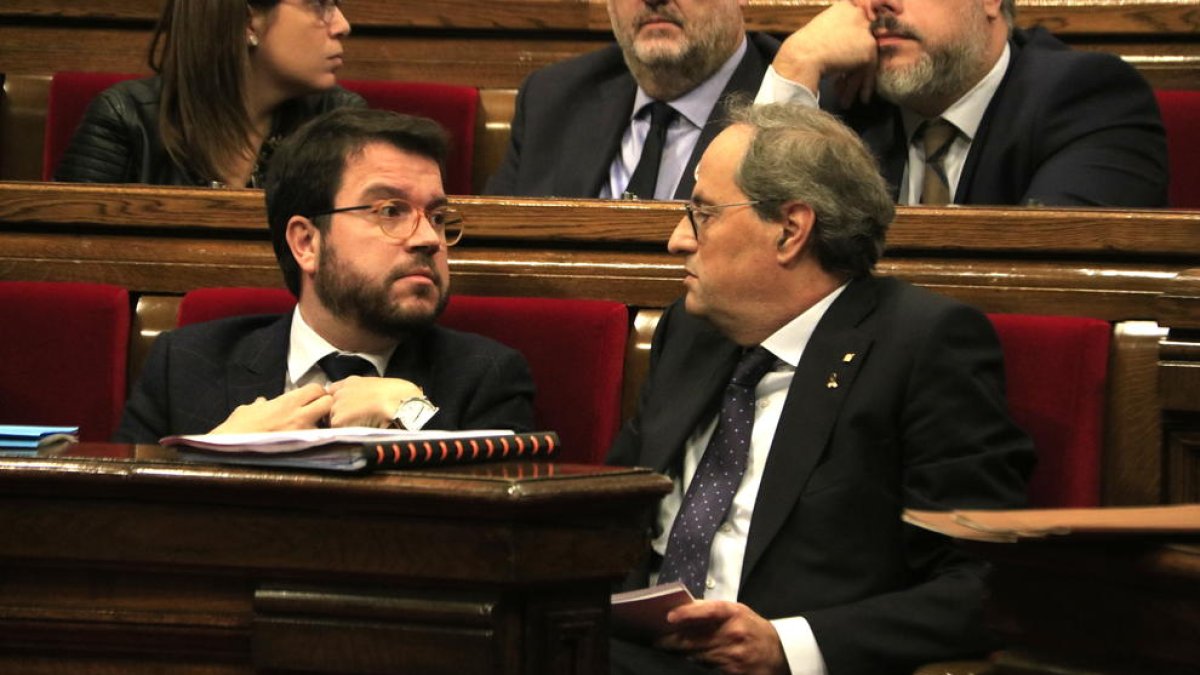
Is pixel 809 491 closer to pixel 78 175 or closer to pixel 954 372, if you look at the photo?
pixel 954 372

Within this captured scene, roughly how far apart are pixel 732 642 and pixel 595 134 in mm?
899

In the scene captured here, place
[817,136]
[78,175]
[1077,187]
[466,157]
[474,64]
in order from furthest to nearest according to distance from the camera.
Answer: [474,64] < [466,157] < [78,175] < [1077,187] < [817,136]

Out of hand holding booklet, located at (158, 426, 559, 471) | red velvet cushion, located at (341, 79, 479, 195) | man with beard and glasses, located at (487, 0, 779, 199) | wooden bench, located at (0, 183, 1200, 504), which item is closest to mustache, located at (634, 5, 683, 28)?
man with beard and glasses, located at (487, 0, 779, 199)

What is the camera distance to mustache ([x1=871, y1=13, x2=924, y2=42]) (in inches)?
76.0

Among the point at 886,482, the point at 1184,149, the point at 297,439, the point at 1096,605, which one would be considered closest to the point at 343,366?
the point at 886,482

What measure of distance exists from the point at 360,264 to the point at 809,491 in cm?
46

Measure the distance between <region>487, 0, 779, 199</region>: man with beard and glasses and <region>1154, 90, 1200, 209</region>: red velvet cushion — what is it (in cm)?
48

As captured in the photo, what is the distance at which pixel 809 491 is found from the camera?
4.40ft

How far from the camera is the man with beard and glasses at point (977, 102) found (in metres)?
1.78

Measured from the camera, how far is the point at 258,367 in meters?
1.52

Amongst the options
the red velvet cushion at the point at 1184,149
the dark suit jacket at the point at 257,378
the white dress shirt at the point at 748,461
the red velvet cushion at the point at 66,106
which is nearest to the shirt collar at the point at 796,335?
the white dress shirt at the point at 748,461

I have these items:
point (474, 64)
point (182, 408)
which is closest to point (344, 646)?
point (182, 408)

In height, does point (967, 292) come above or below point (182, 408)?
above

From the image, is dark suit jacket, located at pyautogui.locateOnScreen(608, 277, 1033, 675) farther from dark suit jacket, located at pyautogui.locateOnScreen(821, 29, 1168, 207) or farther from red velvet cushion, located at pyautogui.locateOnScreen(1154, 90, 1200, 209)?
red velvet cushion, located at pyautogui.locateOnScreen(1154, 90, 1200, 209)
